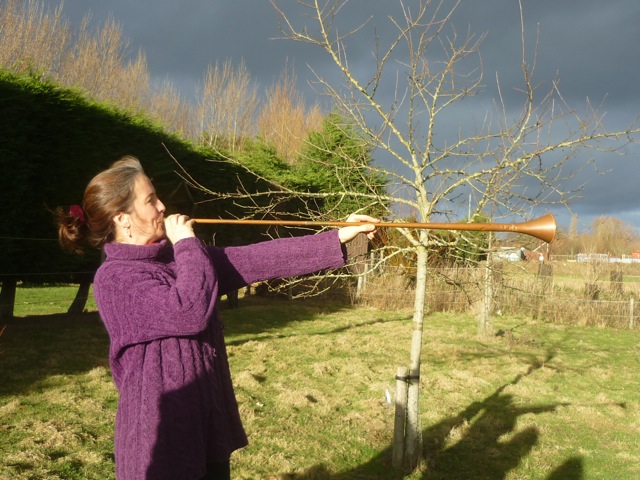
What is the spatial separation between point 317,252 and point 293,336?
7512 mm

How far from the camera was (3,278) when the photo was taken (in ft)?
Answer: 23.1

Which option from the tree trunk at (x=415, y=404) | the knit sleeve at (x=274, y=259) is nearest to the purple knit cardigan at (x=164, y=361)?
the knit sleeve at (x=274, y=259)

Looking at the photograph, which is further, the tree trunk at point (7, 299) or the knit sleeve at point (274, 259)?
the tree trunk at point (7, 299)

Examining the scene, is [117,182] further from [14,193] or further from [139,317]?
[14,193]

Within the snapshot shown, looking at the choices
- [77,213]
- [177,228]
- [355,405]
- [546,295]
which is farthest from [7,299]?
[546,295]

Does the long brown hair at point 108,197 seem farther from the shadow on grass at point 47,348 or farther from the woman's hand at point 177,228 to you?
the shadow on grass at point 47,348

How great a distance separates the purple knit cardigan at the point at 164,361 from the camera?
1.45 meters

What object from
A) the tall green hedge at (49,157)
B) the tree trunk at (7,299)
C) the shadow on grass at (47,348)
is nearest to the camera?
the shadow on grass at (47,348)

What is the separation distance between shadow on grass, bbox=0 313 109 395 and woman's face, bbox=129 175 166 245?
435 cm

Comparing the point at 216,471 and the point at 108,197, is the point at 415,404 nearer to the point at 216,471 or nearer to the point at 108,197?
the point at 216,471

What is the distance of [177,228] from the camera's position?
1.60 metres

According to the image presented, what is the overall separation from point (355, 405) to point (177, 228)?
443 centimetres

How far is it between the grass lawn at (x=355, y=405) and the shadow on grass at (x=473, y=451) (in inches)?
0.6

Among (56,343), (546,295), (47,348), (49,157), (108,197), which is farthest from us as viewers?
(546,295)
